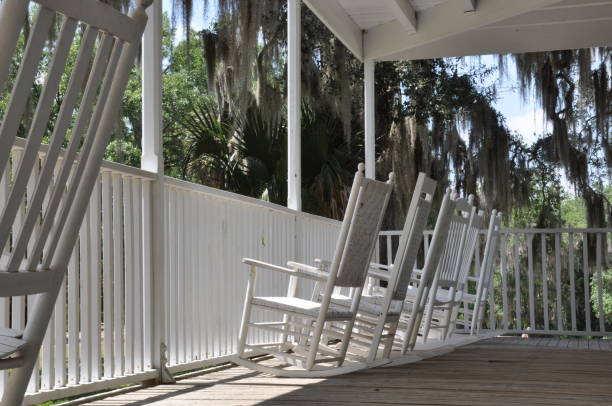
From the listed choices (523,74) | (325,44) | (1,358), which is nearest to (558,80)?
(523,74)

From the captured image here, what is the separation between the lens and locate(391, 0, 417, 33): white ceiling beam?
6.18 meters

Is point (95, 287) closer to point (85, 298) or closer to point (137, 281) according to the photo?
point (85, 298)

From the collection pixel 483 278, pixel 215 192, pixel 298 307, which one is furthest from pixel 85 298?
pixel 483 278

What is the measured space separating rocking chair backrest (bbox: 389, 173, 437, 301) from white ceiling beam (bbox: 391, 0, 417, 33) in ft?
7.97

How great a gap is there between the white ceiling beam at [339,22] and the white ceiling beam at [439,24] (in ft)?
0.49

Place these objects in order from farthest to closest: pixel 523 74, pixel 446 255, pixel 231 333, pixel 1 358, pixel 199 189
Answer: pixel 523 74
pixel 446 255
pixel 231 333
pixel 199 189
pixel 1 358

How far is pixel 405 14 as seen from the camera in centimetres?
645

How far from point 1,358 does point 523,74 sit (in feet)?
39.9

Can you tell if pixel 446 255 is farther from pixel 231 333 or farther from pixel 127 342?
pixel 127 342

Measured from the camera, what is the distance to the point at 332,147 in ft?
36.2

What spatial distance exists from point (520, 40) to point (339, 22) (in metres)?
1.76

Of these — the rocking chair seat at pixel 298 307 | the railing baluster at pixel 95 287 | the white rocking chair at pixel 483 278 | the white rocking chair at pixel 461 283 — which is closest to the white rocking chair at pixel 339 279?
the rocking chair seat at pixel 298 307

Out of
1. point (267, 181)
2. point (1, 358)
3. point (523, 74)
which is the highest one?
point (523, 74)

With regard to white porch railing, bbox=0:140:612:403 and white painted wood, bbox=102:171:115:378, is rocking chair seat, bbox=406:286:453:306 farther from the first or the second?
white painted wood, bbox=102:171:115:378
